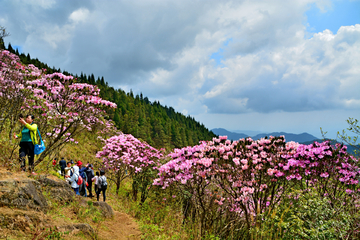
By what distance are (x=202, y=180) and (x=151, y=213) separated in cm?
408

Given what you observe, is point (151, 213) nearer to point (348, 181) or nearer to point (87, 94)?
point (87, 94)

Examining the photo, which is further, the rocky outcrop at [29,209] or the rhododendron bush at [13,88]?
the rhododendron bush at [13,88]

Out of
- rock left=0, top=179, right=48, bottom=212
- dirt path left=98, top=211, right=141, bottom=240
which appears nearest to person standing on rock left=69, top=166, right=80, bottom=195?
dirt path left=98, top=211, right=141, bottom=240

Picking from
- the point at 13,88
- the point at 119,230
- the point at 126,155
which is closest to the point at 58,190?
the point at 119,230

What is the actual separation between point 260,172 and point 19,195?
5.95 m

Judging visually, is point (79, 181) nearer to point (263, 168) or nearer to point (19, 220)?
point (19, 220)

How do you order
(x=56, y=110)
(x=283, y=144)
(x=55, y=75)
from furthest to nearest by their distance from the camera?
(x=56, y=110) < (x=55, y=75) < (x=283, y=144)

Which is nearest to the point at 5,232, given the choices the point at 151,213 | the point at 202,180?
the point at 202,180

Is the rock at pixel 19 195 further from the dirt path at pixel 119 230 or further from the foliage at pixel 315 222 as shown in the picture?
the foliage at pixel 315 222

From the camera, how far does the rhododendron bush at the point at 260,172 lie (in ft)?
19.3

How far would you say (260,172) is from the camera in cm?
596

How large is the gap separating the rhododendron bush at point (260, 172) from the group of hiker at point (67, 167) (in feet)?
14.0

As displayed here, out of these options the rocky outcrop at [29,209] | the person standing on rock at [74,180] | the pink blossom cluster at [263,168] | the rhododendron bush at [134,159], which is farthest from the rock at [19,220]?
the rhododendron bush at [134,159]

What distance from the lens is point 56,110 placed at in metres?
8.21
